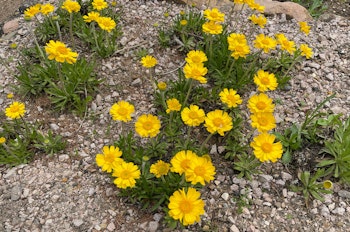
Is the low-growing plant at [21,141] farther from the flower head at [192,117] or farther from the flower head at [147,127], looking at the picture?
the flower head at [192,117]

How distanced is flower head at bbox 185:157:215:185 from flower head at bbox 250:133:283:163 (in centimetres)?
41

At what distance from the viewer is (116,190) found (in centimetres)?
319

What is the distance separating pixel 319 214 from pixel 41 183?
2418 mm

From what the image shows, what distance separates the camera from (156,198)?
3070 millimetres

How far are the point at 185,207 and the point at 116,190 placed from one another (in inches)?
36.4

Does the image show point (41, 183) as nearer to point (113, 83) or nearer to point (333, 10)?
point (113, 83)

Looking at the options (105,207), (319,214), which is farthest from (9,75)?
(319,214)

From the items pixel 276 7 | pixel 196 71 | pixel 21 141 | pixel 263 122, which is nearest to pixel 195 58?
pixel 196 71

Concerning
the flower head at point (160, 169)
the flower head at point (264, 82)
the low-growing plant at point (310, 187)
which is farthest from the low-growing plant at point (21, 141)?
the low-growing plant at point (310, 187)

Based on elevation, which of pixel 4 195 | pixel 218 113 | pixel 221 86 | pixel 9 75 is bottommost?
pixel 4 195

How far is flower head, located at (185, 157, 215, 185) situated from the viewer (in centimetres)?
249

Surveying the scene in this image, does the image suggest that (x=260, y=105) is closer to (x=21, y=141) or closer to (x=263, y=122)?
(x=263, y=122)

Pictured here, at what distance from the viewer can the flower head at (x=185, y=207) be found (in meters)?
2.44

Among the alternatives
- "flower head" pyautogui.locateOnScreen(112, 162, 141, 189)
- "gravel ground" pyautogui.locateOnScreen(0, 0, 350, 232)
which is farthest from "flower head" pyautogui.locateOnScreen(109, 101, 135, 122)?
"gravel ground" pyautogui.locateOnScreen(0, 0, 350, 232)
